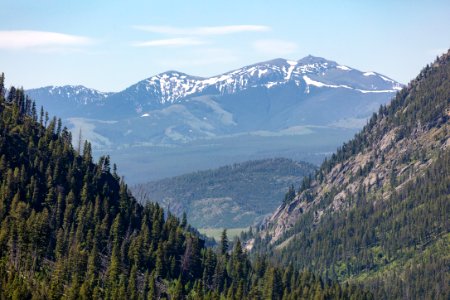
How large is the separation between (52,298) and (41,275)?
24.0 metres

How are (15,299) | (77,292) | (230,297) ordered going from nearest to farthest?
(15,299) → (77,292) → (230,297)

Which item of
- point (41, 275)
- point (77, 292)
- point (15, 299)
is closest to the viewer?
point (15, 299)

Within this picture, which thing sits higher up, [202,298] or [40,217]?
[40,217]

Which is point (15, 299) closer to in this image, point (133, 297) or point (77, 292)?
point (77, 292)

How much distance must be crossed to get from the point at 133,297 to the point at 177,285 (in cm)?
2237

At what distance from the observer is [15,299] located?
15225 cm

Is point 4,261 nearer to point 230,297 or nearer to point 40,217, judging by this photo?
point 40,217

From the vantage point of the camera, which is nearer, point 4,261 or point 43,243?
point 4,261

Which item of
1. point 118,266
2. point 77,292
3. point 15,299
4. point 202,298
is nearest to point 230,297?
point 202,298

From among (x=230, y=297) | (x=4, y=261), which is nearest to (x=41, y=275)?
(x=4, y=261)

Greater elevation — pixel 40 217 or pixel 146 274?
pixel 40 217

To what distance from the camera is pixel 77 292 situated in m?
169

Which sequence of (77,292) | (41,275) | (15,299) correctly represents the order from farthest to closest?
(41,275) → (77,292) → (15,299)

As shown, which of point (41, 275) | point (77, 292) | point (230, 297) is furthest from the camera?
point (230, 297)
